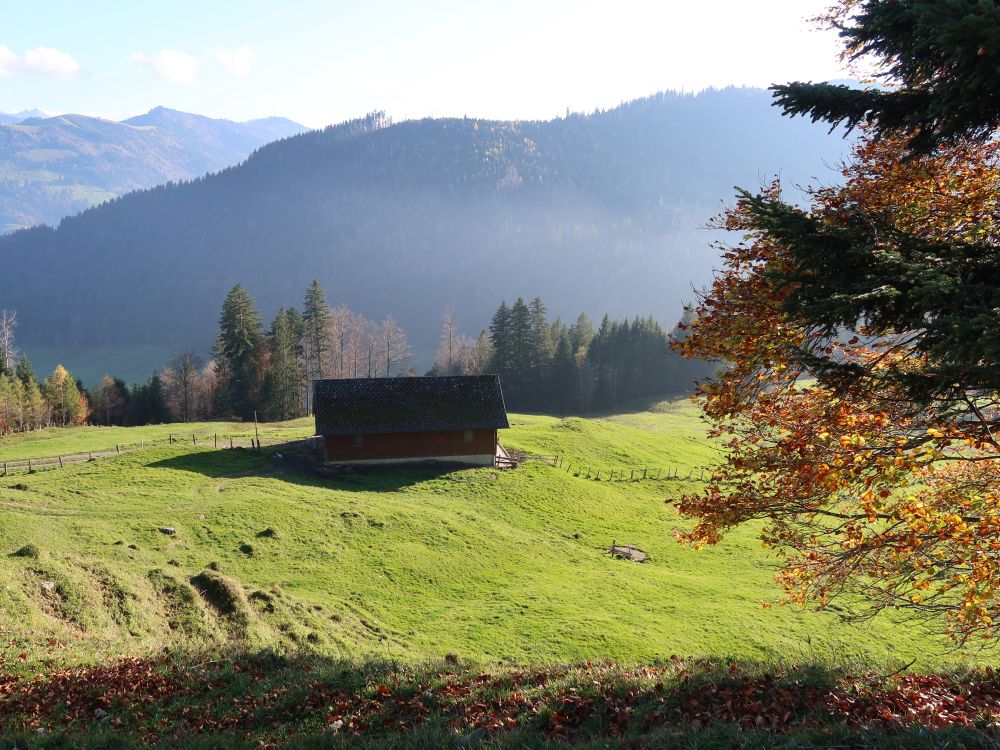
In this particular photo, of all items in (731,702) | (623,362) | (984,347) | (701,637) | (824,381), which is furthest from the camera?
(623,362)

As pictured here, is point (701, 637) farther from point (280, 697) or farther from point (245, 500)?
point (245, 500)

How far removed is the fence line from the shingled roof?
6.27 m

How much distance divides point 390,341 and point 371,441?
62.6 meters

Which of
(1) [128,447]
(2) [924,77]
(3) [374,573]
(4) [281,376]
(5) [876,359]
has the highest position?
(2) [924,77]

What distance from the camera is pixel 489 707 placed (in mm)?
10508

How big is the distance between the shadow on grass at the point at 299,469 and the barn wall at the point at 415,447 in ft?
2.74

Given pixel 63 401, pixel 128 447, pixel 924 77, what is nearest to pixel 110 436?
pixel 128 447

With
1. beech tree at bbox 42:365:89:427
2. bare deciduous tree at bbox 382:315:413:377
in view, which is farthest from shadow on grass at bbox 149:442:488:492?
bare deciduous tree at bbox 382:315:413:377

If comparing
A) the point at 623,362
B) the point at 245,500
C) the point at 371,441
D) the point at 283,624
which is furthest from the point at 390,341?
the point at 283,624

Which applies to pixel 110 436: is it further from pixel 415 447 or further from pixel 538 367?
pixel 538 367

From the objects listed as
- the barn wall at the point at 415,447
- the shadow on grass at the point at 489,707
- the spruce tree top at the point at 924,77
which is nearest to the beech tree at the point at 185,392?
the barn wall at the point at 415,447

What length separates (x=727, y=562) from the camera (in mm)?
33844

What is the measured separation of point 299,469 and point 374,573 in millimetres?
20794

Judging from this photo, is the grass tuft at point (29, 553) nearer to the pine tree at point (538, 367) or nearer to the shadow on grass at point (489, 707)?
the shadow on grass at point (489, 707)
